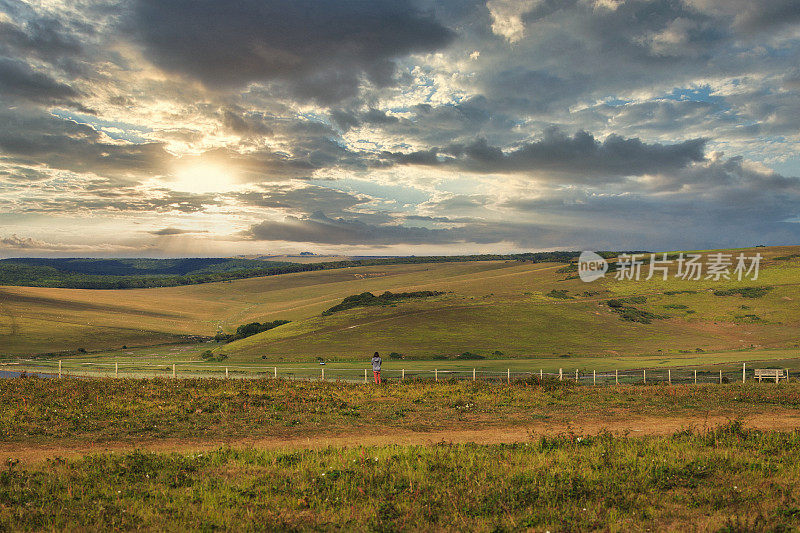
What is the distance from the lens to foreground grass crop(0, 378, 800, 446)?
19.3m

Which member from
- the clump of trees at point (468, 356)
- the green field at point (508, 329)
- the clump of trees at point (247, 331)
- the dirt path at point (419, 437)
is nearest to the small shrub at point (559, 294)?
the green field at point (508, 329)

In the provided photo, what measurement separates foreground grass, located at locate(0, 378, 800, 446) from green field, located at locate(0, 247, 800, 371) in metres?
38.7

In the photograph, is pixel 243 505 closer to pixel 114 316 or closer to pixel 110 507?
pixel 110 507

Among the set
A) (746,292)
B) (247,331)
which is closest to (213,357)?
(247,331)

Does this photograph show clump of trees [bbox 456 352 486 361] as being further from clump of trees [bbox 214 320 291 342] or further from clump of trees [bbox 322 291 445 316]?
clump of trees [bbox 214 320 291 342]

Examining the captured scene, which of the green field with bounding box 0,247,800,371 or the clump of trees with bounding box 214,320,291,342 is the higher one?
the green field with bounding box 0,247,800,371

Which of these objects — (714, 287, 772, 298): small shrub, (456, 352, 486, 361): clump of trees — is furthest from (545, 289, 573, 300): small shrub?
(456, 352, 486, 361): clump of trees

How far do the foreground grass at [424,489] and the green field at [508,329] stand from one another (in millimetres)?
53901

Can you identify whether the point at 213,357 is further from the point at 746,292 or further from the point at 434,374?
the point at 746,292

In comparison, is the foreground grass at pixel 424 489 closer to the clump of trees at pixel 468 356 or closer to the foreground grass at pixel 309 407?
the foreground grass at pixel 309 407

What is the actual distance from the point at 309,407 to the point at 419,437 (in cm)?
801

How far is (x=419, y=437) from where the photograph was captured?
1811cm

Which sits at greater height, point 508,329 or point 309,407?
point 309,407

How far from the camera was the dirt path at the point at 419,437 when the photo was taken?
1622cm
